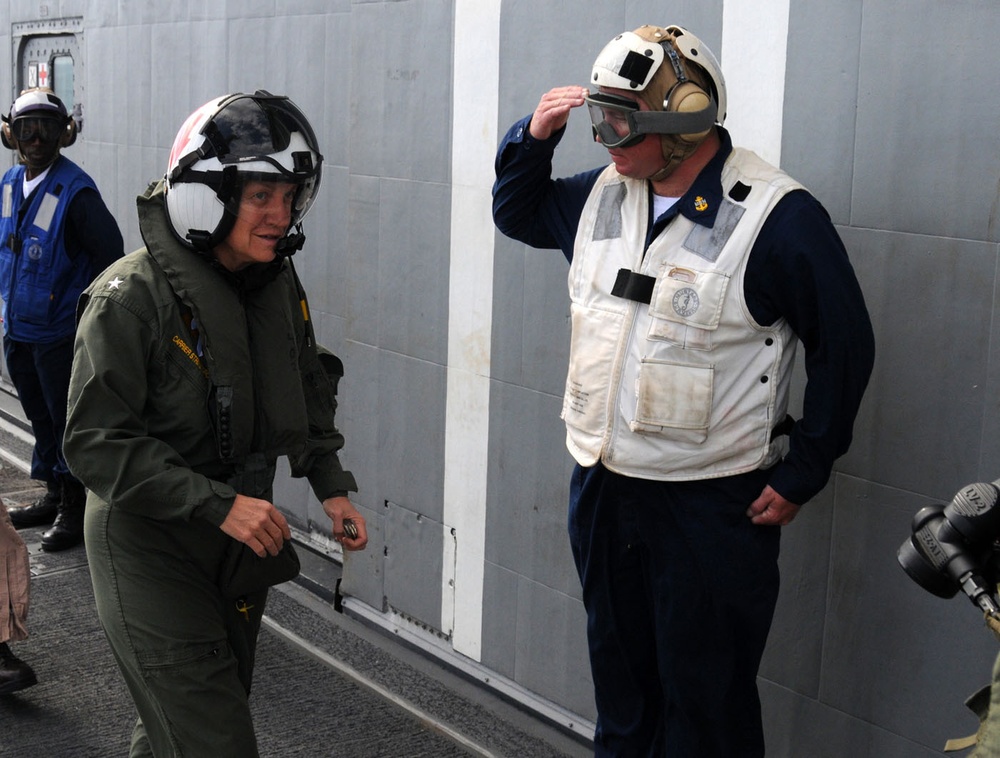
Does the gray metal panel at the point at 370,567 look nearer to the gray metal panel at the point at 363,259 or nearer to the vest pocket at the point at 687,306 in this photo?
the gray metal panel at the point at 363,259

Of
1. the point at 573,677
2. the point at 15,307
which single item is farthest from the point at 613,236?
the point at 15,307

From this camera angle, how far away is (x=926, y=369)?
3256 millimetres

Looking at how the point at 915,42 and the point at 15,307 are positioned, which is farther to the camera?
the point at 15,307

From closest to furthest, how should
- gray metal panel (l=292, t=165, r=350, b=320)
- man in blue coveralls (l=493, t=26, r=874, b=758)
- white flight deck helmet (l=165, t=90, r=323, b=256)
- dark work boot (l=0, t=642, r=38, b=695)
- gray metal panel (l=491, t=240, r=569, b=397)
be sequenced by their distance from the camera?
1. white flight deck helmet (l=165, t=90, r=323, b=256)
2. man in blue coveralls (l=493, t=26, r=874, b=758)
3. gray metal panel (l=491, t=240, r=569, b=397)
4. dark work boot (l=0, t=642, r=38, b=695)
5. gray metal panel (l=292, t=165, r=350, b=320)

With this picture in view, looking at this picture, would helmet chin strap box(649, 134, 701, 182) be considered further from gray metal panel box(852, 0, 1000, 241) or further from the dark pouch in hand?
the dark pouch in hand

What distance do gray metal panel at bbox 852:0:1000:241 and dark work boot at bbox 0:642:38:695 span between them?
3327 millimetres

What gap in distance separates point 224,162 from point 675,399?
1219 millimetres

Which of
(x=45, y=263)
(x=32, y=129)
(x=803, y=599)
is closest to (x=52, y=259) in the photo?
(x=45, y=263)

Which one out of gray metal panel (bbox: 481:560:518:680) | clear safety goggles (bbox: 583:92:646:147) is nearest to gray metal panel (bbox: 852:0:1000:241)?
clear safety goggles (bbox: 583:92:646:147)

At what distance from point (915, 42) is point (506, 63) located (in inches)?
63.6

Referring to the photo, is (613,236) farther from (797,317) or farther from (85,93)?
(85,93)

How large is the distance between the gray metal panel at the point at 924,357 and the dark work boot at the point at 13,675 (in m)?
3.07

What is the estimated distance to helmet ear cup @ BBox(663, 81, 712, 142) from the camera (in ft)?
10.4

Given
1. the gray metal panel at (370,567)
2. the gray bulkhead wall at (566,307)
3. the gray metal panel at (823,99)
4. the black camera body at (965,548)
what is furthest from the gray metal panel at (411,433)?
Answer: the black camera body at (965,548)
